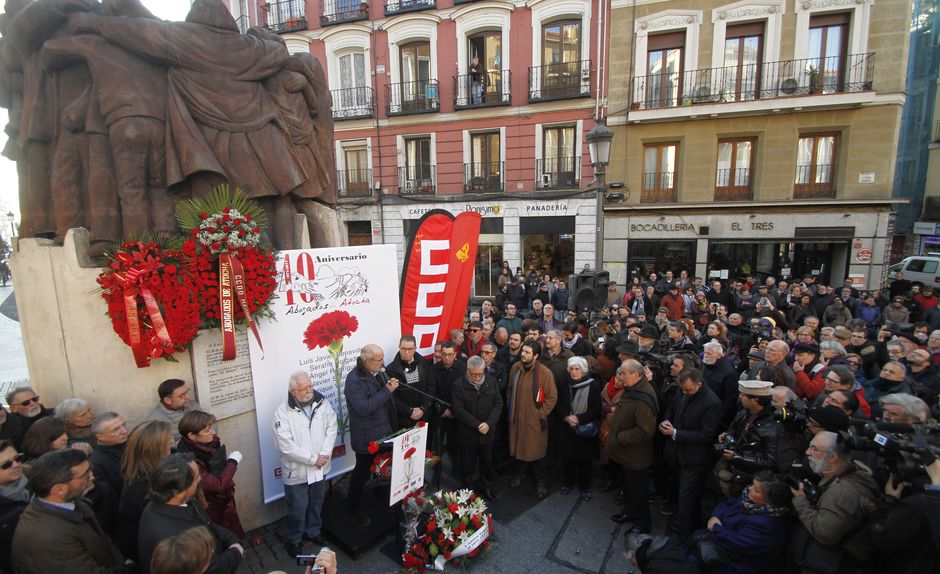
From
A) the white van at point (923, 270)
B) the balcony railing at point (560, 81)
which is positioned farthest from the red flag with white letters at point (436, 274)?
the white van at point (923, 270)

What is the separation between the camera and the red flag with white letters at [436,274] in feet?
17.9

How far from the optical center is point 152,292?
3.58m

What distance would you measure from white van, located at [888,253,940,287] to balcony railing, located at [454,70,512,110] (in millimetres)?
14390

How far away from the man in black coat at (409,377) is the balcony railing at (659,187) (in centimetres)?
1410

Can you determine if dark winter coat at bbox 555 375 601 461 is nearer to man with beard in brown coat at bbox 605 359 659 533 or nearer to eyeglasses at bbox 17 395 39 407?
man with beard in brown coat at bbox 605 359 659 533

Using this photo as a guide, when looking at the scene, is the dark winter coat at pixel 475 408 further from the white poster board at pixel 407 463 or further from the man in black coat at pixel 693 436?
the man in black coat at pixel 693 436

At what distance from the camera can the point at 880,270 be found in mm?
14602

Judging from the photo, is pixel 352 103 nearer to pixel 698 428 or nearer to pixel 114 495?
pixel 114 495

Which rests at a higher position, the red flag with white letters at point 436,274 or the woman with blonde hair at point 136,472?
the red flag with white letters at point 436,274

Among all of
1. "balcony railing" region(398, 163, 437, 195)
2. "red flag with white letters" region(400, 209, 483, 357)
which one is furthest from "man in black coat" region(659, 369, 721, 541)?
"balcony railing" region(398, 163, 437, 195)

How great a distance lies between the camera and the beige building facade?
46.5ft

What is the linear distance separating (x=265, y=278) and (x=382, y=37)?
17439mm

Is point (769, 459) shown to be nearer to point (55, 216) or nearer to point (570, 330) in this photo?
point (570, 330)

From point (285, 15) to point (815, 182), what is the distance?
21.9 m
